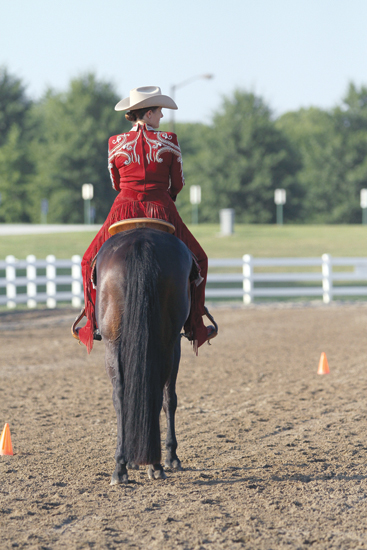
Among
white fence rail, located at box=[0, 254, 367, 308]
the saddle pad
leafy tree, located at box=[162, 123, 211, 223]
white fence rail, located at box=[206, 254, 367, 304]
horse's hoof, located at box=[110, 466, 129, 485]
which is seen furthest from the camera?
leafy tree, located at box=[162, 123, 211, 223]

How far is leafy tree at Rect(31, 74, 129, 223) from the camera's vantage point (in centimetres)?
5456

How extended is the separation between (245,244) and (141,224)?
28.4 m

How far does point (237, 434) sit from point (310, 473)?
1187 millimetres

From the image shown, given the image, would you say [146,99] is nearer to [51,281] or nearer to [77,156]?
[51,281]

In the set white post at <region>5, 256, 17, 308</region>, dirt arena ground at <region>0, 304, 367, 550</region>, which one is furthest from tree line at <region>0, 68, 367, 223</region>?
dirt arena ground at <region>0, 304, 367, 550</region>

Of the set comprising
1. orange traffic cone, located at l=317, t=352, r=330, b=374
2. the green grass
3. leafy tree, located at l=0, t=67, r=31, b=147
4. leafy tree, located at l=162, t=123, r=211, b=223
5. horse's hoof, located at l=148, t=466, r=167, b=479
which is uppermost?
leafy tree, located at l=0, t=67, r=31, b=147

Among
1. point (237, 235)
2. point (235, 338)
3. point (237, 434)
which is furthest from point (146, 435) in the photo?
point (237, 235)

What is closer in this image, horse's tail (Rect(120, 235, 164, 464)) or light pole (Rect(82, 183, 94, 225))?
horse's tail (Rect(120, 235, 164, 464))

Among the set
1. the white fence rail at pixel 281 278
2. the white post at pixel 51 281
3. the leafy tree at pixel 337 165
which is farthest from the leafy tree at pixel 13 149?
the white fence rail at pixel 281 278

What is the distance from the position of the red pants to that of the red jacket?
3.0 inches

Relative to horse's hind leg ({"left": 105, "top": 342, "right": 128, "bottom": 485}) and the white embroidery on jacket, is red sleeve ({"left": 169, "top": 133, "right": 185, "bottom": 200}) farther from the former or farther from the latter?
horse's hind leg ({"left": 105, "top": 342, "right": 128, "bottom": 485})

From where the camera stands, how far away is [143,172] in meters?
4.52

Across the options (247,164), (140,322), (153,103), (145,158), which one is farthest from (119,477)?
(247,164)

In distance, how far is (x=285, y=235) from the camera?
36.9 m
